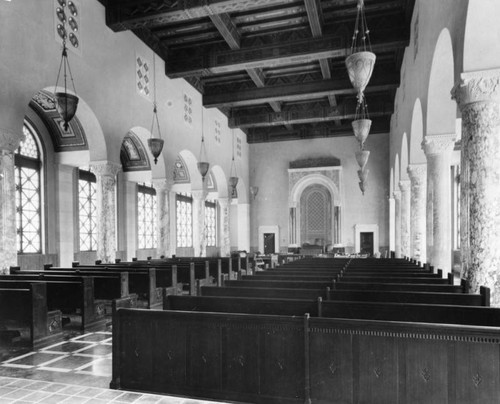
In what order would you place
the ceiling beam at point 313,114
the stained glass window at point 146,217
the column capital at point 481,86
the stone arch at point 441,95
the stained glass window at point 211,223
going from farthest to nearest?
1. the stained glass window at point 211,223
2. the ceiling beam at point 313,114
3. the stained glass window at point 146,217
4. the stone arch at point 441,95
5. the column capital at point 481,86

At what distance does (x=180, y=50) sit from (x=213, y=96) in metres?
3.59

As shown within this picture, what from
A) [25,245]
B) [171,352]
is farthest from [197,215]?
[171,352]

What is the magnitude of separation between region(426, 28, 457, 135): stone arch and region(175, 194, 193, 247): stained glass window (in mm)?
12563

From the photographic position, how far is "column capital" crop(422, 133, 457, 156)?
8.98 metres

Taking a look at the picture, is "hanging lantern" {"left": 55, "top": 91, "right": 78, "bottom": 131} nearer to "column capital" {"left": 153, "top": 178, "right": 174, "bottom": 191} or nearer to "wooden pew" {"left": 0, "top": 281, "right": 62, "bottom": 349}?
"wooden pew" {"left": 0, "top": 281, "right": 62, "bottom": 349}

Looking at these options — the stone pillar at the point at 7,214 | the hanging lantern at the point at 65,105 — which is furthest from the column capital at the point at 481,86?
the stone pillar at the point at 7,214

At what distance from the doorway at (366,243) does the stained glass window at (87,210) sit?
46.3 feet

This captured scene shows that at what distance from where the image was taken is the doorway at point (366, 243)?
22109 millimetres

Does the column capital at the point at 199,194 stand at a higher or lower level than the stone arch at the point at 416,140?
lower

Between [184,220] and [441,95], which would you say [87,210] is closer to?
[184,220]

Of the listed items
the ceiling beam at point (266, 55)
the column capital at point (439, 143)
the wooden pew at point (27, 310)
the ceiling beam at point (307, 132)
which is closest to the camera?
the wooden pew at point (27, 310)

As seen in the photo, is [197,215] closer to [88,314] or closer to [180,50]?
[180,50]

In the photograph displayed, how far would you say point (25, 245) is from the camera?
1114 centimetres

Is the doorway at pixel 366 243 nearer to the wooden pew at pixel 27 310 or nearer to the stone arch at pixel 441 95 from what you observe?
the stone arch at pixel 441 95
